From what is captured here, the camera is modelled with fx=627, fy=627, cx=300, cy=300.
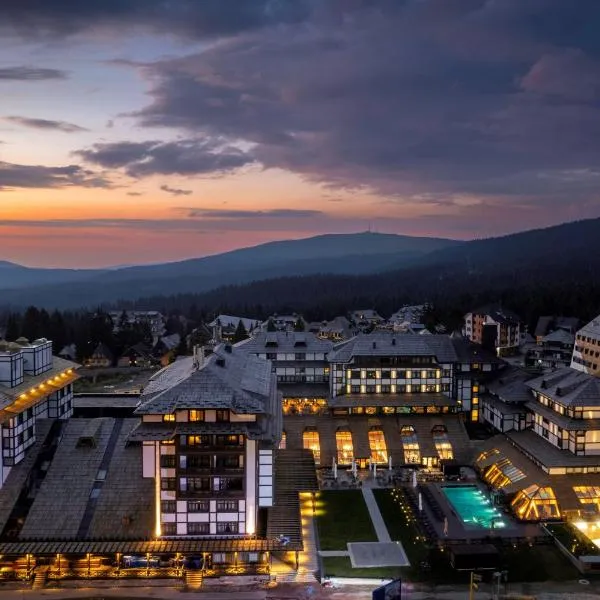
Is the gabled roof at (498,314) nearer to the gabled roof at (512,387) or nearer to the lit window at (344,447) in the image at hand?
the gabled roof at (512,387)

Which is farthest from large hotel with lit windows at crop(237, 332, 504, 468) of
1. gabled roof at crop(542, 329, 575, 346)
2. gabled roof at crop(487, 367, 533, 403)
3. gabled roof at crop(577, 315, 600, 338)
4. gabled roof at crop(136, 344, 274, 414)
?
gabled roof at crop(542, 329, 575, 346)

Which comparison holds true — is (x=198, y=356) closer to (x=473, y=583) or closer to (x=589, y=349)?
(x=473, y=583)

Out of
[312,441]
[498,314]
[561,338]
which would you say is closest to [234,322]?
[498,314]

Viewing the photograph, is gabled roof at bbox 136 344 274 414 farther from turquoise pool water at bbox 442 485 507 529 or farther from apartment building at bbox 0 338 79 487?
turquoise pool water at bbox 442 485 507 529

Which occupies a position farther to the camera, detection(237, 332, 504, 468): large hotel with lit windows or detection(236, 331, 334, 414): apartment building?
detection(236, 331, 334, 414): apartment building

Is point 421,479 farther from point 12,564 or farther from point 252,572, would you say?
point 12,564

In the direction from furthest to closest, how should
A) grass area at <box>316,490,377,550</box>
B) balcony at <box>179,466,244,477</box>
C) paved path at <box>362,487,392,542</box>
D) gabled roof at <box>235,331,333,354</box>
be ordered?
gabled roof at <box>235,331,333,354</box>
paved path at <box>362,487,392,542</box>
grass area at <box>316,490,377,550</box>
balcony at <box>179,466,244,477</box>

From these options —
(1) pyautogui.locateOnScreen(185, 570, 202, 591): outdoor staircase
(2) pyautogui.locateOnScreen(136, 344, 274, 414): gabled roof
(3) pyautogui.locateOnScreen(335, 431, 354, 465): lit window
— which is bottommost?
(1) pyautogui.locateOnScreen(185, 570, 202, 591): outdoor staircase

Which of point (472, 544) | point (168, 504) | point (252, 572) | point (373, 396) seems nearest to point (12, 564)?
point (168, 504)
